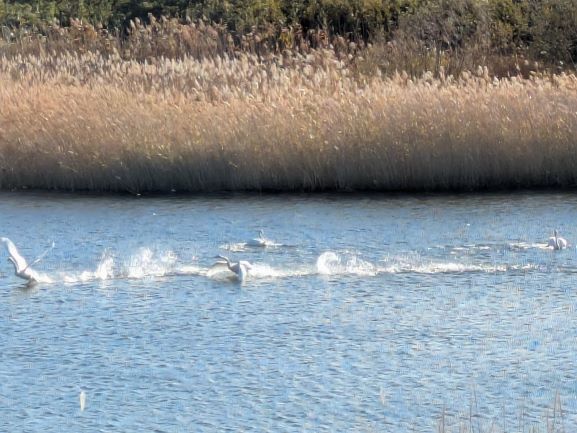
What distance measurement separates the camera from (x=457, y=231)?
1357 cm

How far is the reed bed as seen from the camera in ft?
52.2

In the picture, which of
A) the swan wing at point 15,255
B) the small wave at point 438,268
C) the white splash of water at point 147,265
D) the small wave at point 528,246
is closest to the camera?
the swan wing at point 15,255

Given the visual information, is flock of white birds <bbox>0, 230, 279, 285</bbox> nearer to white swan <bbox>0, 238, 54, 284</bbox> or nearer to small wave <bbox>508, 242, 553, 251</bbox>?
white swan <bbox>0, 238, 54, 284</bbox>

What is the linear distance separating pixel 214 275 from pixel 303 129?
196 inches

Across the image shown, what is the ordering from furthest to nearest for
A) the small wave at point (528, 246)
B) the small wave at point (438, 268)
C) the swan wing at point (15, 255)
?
the small wave at point (528, 246)
the small wave at point (438, 268)
the swan wing at point (15, 255)

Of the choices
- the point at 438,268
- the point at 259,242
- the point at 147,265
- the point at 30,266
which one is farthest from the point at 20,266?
the point at 438,268

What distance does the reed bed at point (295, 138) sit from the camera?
15.9m

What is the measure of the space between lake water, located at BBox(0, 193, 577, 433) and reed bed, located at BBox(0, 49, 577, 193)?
0.95 meters

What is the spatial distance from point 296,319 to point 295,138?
20.3ft

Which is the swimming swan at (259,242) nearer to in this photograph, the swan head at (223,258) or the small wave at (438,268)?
the swan head at (223,258)

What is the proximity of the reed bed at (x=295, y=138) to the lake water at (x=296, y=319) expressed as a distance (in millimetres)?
948

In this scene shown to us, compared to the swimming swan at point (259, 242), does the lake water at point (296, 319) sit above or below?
below

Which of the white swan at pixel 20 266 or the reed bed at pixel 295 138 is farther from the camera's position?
the reed bed at pixel 295 138

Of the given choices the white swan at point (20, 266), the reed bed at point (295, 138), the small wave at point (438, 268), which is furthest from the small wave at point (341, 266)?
the reed bed at point (295, 138)
